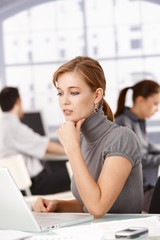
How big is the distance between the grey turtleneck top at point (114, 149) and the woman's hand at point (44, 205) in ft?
0.66

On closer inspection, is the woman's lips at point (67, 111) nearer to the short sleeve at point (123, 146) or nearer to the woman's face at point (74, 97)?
the woman's face at point (74, 97)

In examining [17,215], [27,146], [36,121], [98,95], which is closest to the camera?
[17,215]

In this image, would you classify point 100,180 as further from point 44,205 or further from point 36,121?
point 36,121

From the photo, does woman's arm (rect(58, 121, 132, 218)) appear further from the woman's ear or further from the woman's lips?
the woman's ear

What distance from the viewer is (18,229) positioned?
2260mm

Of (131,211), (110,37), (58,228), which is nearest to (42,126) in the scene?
(110,37)

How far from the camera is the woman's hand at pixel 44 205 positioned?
2.69m

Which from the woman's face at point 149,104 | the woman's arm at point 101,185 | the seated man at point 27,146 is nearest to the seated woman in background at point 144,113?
the woman's face at point 149,104

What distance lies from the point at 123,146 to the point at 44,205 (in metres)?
0.41

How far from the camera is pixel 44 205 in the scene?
272 centimetres

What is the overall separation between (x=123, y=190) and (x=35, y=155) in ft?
11.2

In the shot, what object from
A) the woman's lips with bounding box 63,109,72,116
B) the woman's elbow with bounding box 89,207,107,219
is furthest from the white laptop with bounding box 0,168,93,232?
the woman's lips with bounding box 63,109,72,116

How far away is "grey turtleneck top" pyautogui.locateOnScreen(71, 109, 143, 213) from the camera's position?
8.62 feet

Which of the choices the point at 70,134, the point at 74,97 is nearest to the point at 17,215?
the point at 70,134
